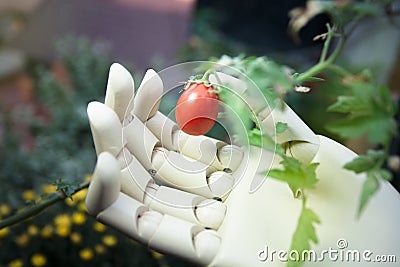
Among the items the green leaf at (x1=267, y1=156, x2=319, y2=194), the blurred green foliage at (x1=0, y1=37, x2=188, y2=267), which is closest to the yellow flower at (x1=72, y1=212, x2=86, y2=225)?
the blurred green foliage at (x1=0, y1=37, x2=188, y2=267)

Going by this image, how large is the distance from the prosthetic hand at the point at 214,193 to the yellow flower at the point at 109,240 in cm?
74

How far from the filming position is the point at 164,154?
593mm

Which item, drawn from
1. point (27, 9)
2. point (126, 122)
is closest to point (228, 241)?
point (126, 122)

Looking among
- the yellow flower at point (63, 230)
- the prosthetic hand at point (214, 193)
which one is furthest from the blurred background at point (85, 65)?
the prosthetic hand at point (214, 193)

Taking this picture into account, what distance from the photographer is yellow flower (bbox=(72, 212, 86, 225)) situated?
1.32 meters

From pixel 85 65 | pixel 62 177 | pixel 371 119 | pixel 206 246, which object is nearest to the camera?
pixel 371 119

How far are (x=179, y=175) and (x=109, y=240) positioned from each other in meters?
0.75

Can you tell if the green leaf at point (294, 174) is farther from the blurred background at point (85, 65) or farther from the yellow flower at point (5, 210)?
the yellow flower at point (5, 210)

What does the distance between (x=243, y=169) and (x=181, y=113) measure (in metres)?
0.09

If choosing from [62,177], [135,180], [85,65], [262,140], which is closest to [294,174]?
[262,140]

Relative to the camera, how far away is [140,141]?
58cm

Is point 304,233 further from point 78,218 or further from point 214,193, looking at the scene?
point 78,218

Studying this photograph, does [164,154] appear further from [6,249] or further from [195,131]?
[6,249]

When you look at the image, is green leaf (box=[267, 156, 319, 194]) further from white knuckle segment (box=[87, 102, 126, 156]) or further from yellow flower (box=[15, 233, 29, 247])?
yellow flower (box=[15, 233, 29, 247])
